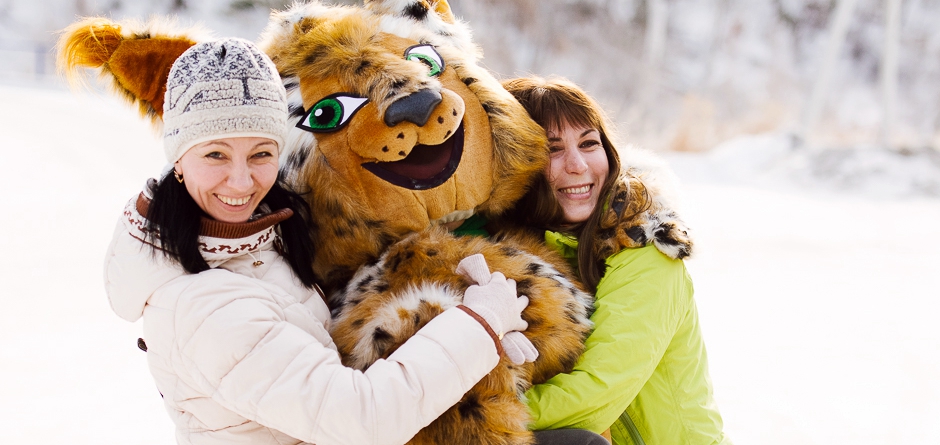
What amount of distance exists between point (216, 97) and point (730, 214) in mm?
6951

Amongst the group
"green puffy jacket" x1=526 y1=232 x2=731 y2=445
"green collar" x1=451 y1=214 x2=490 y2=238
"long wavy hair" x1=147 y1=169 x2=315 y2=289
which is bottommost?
"green puffy jacket" x1=526 y1=232 x2=731 y2=445

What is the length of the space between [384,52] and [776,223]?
6482 millimetres

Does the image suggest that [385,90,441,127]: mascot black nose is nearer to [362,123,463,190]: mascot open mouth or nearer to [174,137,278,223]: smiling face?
[362,123,463,190]: mascot open mouth

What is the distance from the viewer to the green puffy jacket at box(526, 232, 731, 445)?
1.45 meters

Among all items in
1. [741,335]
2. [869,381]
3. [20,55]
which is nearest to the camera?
[869,381]

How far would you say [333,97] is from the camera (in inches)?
58.4

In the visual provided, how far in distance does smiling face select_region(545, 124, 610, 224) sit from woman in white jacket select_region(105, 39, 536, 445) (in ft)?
1.94

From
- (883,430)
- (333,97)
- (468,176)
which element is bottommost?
(883,430)

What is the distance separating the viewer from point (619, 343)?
4.96 feet

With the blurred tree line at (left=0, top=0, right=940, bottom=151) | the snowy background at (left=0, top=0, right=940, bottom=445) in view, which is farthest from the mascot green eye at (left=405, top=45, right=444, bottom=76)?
the blurred tree line at (left=0, top=0, right=940, bottom=151)

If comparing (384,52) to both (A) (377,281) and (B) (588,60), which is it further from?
(B) (588,60)

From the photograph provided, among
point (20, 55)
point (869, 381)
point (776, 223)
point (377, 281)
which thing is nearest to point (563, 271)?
point (377, 281)

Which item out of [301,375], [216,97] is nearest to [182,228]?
[216,97]

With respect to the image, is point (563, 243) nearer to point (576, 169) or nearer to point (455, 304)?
point (576, 169)
